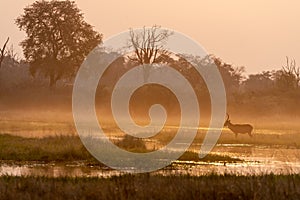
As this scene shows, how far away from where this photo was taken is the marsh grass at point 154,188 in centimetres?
1348

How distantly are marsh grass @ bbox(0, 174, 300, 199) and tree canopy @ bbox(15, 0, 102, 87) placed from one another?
185 feet

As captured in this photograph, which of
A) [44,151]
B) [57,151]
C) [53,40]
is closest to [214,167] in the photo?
[57,151]

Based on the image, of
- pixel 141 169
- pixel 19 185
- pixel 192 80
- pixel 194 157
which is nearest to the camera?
pixel 19 185

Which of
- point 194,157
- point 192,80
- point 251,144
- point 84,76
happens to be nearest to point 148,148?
point 194,157

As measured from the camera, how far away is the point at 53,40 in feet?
237

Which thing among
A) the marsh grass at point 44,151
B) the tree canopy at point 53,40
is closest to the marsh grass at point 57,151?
the marsh grass at point 44,151

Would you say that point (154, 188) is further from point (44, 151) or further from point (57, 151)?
point (44, 151)

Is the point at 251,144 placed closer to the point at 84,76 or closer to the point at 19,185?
the point at 19,185

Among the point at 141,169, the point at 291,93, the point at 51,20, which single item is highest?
the point at 51,20

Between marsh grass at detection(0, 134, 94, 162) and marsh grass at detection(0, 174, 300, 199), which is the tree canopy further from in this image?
marsh grass at detection(0, 174, 300, 199)

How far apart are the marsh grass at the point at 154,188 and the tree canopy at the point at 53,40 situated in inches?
2219

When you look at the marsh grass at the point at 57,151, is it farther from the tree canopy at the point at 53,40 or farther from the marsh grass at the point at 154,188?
the tree canopy at the point at 53,40

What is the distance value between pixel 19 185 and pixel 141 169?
712 cm

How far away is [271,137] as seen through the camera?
3862 cm
